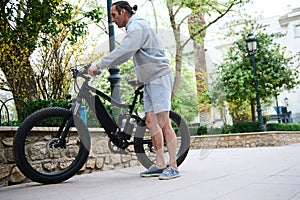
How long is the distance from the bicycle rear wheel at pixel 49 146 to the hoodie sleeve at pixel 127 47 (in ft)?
1.86

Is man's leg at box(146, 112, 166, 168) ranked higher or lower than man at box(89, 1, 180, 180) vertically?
lower

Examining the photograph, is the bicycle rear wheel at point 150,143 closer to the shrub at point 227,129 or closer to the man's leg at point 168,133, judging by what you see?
the man's leg at point 168,133

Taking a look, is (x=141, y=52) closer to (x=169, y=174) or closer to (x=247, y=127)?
(x=169, y=174)

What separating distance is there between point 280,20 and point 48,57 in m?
20.7

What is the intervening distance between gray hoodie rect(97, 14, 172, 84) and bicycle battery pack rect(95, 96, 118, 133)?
1.33 feet

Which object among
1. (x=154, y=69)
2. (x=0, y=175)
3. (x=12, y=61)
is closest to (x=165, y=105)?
(x=154, y=69)

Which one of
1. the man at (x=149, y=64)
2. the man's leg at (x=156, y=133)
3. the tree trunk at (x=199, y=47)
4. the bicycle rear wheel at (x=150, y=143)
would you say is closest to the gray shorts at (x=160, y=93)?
the man at (x=149, y=64)

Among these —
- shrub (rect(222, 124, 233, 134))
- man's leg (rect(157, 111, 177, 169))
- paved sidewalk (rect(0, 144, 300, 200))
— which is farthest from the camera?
shrub (rect(222, 124, 233, 134))

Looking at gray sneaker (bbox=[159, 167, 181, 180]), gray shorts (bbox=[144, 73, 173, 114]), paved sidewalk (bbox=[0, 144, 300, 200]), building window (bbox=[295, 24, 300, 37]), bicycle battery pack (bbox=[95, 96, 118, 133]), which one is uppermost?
building window (bbox=[295, 24, 300, 37])

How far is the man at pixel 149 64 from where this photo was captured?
8.87ft

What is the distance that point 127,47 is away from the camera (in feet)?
8.80

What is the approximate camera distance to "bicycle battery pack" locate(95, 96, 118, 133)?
9.84 feet

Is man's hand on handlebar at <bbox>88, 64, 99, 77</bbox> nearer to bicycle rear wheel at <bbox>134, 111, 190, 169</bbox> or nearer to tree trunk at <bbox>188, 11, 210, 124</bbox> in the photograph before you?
bicycle rear wheel at <bbox>134, 111, 190, 169</bbox>

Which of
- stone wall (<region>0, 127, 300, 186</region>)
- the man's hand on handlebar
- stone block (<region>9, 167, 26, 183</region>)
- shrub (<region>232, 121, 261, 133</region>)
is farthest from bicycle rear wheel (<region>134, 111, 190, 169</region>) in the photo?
shrub (<region>232, 121, 261, 133</region>)
